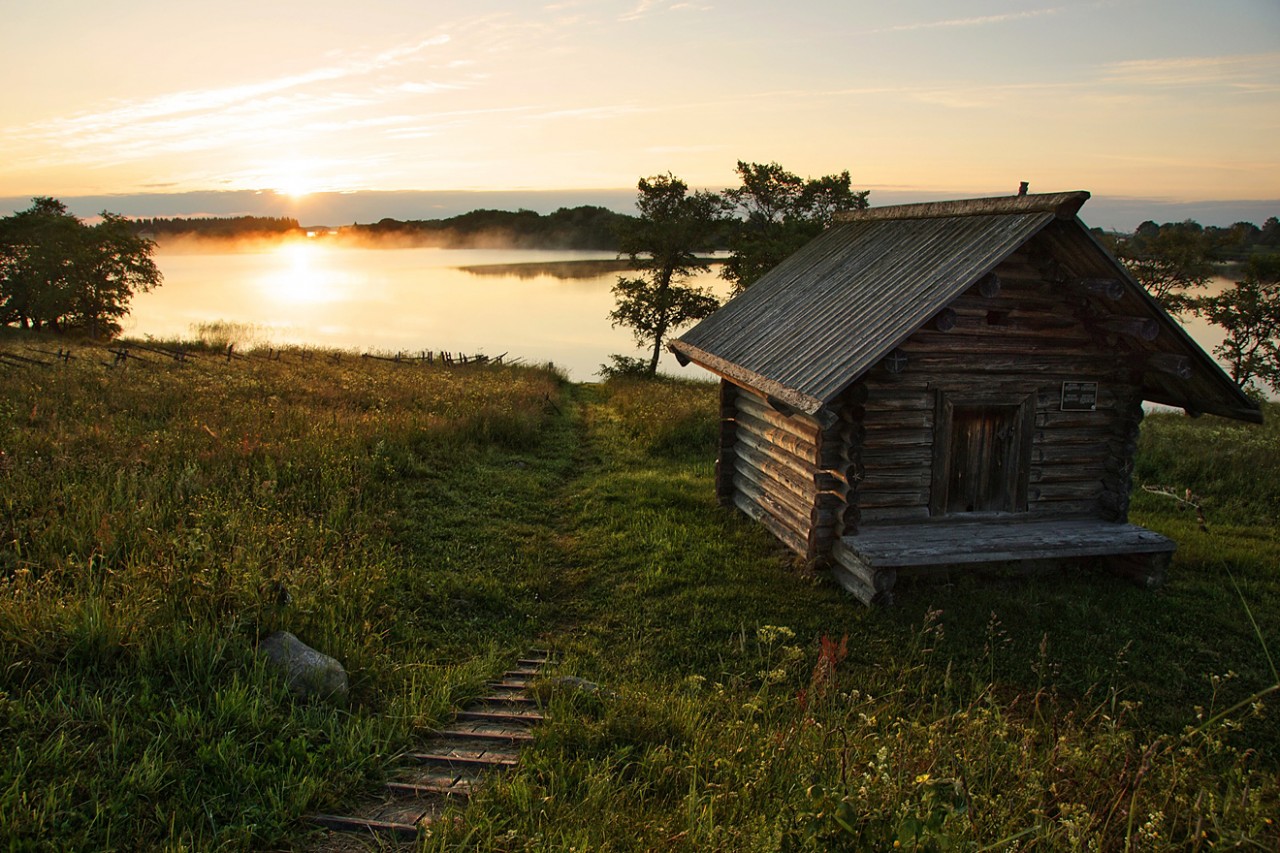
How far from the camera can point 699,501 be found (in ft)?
45.1

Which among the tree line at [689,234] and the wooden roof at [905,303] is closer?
the wooden roof at [905,303]

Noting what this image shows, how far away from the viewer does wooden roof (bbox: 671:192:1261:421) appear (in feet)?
29.8

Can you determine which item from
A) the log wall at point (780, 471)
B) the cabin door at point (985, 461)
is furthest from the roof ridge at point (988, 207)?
the log wall at point (780, 471)

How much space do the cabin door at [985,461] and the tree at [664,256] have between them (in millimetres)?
29500

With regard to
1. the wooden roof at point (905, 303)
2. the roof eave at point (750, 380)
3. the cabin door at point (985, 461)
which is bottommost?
the cabin door at point (985, 461)

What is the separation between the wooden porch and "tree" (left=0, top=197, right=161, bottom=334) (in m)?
56.4

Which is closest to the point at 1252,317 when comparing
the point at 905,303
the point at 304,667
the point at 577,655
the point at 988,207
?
the point at 988,207

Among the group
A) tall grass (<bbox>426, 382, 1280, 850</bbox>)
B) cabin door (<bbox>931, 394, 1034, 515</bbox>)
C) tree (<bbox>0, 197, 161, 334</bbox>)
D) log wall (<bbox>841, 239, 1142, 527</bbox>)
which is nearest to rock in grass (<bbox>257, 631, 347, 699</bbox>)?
tall grass (<bbox>426, 382, 1280, 850</bbox>)

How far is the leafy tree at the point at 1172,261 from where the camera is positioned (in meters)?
35.2

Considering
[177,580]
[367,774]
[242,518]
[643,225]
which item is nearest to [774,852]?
[367,774]

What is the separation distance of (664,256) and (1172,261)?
24.3 metres

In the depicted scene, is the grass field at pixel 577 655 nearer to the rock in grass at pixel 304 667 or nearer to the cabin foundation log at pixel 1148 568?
the rock in grass at pixel 304 667

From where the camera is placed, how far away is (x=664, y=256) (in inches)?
1571

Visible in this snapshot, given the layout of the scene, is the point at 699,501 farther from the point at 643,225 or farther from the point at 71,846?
the point at 643,225
